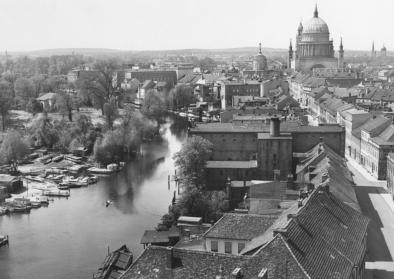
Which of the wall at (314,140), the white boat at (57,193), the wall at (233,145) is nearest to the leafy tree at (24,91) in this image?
the white boat at (57,193)

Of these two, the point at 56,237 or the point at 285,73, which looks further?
the point at 285,73

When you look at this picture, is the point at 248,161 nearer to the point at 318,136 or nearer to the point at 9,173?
the point at 318,136

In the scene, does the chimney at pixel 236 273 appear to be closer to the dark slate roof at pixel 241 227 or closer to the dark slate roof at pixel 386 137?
the dark slate roof at pixel 241 227

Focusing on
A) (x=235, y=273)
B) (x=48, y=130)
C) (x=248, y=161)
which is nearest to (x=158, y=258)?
(x=235, y=273)

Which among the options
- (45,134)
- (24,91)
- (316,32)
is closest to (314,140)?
(45,134)

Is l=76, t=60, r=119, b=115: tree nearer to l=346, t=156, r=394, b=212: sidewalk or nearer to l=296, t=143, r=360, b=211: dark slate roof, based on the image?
l=346, t=156, r=394, b=212: sidewalk
